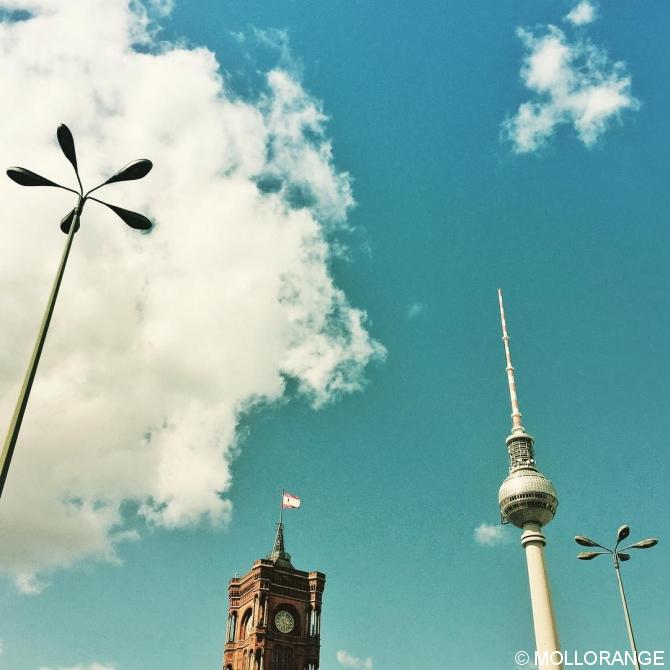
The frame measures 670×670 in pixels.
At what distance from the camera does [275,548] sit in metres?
96.2

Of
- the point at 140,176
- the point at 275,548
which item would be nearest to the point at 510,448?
the point at 275,548

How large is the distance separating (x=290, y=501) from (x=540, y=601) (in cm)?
3108

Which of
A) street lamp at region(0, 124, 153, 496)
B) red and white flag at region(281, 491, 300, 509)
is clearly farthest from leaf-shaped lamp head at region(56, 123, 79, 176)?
red and white flag at region(281, 491, 300, 509)

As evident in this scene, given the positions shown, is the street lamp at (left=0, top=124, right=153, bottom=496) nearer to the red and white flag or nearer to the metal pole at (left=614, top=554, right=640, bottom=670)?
the metal pole at (left=614, top=554, right=640, bottom=670)

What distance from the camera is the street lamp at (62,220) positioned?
11447mm

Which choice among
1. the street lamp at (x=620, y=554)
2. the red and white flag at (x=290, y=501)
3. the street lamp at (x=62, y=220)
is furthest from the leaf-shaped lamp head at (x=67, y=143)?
the red and white flag at (x=290, y=501)

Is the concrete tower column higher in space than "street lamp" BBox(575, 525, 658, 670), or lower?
higher

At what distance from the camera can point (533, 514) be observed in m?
83.6

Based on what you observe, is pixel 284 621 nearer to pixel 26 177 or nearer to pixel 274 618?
pixel 274 618

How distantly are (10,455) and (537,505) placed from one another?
80578 millimetres

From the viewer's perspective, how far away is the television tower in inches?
2931

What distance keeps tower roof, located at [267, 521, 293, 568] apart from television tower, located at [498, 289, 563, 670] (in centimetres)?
3016

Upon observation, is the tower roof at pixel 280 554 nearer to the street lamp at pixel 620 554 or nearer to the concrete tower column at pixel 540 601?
the concrete tower column at pixel 540 601

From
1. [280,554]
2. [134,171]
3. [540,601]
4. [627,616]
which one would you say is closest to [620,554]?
[627,616]
